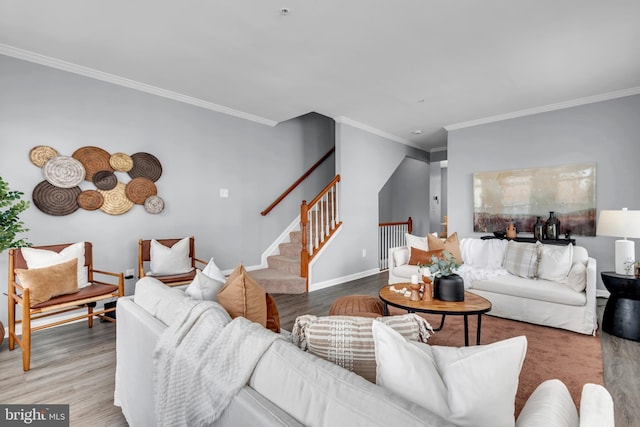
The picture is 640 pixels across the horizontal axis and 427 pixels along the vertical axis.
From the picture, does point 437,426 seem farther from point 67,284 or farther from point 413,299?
point 67,284

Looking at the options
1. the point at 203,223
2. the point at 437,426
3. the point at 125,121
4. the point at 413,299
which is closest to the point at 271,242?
the point at 203,223

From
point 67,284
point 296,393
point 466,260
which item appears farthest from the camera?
point 466,260

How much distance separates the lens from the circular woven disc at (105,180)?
3.50 meters

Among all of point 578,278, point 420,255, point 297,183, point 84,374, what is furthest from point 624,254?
point 84,374

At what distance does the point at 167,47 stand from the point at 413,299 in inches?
127

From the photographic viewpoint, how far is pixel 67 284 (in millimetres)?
2676

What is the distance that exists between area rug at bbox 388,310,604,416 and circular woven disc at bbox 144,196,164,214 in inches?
135

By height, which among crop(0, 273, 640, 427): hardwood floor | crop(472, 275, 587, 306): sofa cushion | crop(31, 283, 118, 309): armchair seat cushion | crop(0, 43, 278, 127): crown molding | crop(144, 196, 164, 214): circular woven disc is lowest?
crop(0, 273, 640, 427): hardwood floor

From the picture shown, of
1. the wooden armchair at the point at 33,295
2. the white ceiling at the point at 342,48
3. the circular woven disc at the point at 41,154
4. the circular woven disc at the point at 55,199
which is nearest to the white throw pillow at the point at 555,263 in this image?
the white ceiling at the point at 342,48

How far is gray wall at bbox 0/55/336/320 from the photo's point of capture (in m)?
3.12

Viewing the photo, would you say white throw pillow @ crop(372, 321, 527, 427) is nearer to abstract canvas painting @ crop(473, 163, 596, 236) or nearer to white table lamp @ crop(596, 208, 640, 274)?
white table lamp @ crop(596, 208, 640, 274)

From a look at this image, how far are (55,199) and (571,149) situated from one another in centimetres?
651

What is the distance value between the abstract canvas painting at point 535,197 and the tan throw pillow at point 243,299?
15.7ft

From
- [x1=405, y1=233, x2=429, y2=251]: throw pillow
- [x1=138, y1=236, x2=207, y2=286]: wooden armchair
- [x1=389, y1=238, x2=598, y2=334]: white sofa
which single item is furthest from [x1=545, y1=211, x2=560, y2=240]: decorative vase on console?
[x1=138, y1=236, x2=207, y2=286]: wooden armchair
